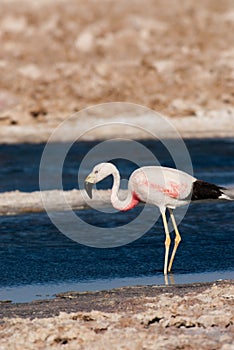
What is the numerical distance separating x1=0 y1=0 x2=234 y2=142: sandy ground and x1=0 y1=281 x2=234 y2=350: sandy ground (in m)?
13.4

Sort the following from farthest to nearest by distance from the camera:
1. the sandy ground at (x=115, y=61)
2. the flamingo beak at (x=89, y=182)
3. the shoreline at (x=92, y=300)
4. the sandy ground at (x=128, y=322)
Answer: the sandy ground at (x=115, y=61), the flamingo beak at (x=89, y=182), the shoreline at (x=92, y=300), the sandy ground at (x=128, y=322)

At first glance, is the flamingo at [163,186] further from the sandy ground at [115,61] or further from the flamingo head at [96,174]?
the sandy ground at [115,61]

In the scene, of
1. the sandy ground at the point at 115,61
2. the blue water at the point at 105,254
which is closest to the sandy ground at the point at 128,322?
the blue water at the point at 105,254

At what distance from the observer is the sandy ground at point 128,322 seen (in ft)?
17.8

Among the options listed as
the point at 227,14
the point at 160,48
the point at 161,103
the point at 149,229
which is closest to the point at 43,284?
the point at 149,229

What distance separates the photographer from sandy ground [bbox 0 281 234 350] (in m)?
5.42

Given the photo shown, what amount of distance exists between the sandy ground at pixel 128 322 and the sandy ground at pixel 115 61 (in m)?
13.4

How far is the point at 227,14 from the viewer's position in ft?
92.6

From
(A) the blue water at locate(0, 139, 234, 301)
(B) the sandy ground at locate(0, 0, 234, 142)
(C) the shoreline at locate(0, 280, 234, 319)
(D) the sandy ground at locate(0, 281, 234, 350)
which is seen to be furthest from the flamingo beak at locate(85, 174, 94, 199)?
(B) the sandy ground at locate(0, 0, 234, 142)

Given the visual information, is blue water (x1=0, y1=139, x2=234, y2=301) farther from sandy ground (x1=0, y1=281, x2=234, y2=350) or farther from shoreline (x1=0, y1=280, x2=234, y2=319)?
sandy ground (x1=0, y1=281, x2=234, y2=350)

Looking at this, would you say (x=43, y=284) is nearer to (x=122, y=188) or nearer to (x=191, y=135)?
(x=122, y=188)

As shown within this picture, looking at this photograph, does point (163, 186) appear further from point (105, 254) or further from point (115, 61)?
point (115, 61)


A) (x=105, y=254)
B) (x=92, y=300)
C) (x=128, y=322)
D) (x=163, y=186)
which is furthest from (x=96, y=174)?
(x=128, y=322)

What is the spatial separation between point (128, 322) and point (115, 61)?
2016 cm
